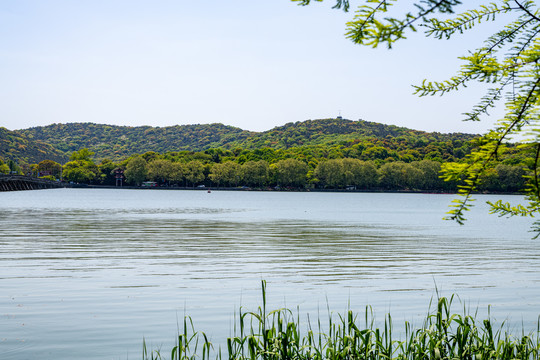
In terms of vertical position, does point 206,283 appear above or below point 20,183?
below

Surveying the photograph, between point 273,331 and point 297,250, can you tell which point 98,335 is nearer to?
point 273,331

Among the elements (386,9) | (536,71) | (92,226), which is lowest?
(92,226)

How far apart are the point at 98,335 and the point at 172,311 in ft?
8.82

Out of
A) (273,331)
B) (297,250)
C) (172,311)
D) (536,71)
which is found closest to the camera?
(536,71)

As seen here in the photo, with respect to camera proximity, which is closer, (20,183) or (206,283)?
(206,283)

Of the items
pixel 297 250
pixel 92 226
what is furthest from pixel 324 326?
pixel 92 226

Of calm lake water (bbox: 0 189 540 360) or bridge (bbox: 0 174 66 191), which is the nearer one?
calm lake water (bbox: 0 189 540 360)

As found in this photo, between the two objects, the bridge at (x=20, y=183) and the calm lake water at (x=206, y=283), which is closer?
the calm lake water at (x=206, y=283)

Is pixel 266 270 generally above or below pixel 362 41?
below

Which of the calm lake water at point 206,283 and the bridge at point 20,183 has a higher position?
the bridge at point 20,183

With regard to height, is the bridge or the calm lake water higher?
the bridge

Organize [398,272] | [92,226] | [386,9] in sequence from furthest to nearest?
[92,226]
[398,272]
[386,9]

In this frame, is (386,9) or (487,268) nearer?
(386,9)

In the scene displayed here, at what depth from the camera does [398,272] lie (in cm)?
2195
